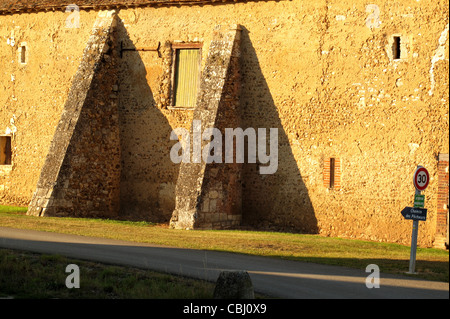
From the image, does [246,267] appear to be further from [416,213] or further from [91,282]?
[416,213]

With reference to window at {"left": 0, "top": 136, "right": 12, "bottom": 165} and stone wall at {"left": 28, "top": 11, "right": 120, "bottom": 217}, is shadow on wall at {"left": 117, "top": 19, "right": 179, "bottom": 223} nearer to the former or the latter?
stone wall at {"left": 28, "top": 11, "right": 120, "bottom": 217}

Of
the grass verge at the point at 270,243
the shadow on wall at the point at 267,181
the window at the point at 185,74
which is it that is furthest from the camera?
the window at the point at 185,74

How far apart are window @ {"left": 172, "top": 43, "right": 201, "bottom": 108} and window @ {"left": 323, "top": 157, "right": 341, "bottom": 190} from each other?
4720 mm

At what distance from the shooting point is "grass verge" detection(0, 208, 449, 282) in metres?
14.5

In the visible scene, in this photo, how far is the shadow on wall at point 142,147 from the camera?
22.7 m

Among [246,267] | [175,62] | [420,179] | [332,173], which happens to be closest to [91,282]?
[246,267]

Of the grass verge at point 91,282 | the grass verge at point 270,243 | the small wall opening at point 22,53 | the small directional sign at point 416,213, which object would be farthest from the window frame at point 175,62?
the small directional sign at point 416,213

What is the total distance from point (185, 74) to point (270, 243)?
7.52 m

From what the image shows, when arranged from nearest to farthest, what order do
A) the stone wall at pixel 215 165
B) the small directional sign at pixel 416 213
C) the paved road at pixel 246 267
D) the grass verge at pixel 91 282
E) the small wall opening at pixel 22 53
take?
the paved road at pixel 246 267
the grass verge at pixel 91 282
the small directional sign at pixel 416 213
the stone wall at pixel 215 165
the small wall opening at pixel 22 53

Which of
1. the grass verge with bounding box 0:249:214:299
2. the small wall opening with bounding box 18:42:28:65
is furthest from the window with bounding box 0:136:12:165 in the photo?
the grass verge with bounding box 0:249:214:299

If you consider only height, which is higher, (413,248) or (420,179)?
(420,179)

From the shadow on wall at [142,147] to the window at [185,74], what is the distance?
2.38ft

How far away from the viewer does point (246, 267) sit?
44.1 ft

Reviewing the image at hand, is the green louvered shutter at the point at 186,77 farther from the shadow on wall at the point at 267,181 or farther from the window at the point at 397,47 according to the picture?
the window at the point at 397,47
